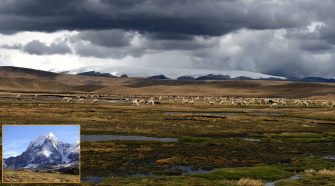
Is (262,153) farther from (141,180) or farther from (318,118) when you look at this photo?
(318,118)

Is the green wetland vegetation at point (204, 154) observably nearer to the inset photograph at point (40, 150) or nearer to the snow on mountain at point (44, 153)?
the inset photograph at point (40, 150)

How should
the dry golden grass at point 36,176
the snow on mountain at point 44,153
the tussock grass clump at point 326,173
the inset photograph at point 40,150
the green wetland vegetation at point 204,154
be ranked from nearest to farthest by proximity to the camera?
the inset photograph at point 40,150
the snow on mountain at point 44,153
the dry golden grass at point 36,176
the green wetland vegetation at point 204,154
the tussock grass clump at point 326,173

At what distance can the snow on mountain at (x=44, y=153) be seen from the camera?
19.8 meters

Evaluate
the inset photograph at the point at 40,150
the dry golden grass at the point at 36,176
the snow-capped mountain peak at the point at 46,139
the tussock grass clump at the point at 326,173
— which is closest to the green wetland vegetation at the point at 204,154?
Result: the tussock grass clump at the point at 326,173

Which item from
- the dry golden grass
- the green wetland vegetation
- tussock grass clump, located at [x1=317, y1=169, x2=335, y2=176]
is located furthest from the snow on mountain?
tussock grass clump, located at [x1=317, y1=169, x2=335, y2=176]

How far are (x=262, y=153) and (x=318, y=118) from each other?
196 ft

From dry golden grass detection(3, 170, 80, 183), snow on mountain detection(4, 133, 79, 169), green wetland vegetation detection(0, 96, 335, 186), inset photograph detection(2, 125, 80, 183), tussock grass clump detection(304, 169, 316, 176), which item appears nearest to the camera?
inset photograph detection(2, 125, 80, 183)

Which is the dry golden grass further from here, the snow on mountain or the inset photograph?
the snow on mountain

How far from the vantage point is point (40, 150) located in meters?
20.0

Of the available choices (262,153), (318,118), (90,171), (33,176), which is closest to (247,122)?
(318,118)

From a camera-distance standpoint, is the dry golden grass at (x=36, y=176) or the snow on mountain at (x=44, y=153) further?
the dry golden grass at (x=36, y=176)

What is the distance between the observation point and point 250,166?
40.7 meters

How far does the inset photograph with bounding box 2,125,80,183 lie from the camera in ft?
64.5

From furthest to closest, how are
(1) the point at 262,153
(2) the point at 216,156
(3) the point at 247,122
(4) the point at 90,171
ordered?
(3) the point at 247,122, (1) the point at 262,153, (2) the point at 216,156, (4) the point at 90,171
